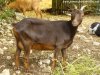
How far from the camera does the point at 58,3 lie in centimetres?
1507

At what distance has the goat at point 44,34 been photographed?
24.6 feet

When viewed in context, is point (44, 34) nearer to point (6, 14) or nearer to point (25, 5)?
point (6, 14)

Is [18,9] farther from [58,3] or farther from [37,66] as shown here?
[37,66]

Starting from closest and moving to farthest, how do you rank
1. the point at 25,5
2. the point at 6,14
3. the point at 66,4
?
the point at 6,14 → the point at 25,5 → the point at 66,4

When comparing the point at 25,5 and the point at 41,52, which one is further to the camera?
the point at 25,5

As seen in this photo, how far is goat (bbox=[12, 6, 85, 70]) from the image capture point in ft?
24.6

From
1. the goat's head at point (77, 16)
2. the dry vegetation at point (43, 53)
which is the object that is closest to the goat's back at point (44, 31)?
the goat's head at point (77, 16)

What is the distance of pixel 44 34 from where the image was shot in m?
7.63

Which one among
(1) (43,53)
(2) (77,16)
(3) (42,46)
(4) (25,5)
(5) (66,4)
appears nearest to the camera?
(2) (77,16)

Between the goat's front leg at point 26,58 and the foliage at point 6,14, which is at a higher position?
the goat's front leg at point 26,58

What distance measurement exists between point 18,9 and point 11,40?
4123mm

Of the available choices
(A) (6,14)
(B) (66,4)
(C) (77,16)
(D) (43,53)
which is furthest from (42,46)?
(B) (66,4)

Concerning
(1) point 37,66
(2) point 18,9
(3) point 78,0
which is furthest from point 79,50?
(3) point 78,0

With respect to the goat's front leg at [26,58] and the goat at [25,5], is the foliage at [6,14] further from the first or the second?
the goat's front leg at [26,58]
